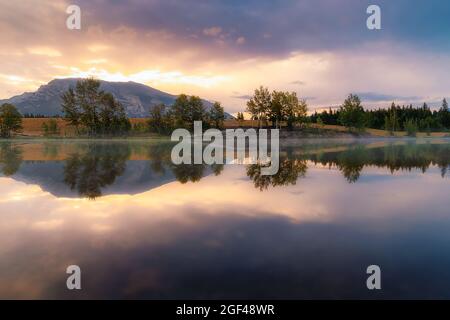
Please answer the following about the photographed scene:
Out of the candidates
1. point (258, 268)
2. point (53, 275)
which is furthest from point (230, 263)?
point (53, 275)

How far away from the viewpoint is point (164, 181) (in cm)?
2222

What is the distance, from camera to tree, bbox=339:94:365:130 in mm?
133125

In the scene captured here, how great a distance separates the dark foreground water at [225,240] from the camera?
7.38 m

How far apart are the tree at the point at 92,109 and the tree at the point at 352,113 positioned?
295 ft

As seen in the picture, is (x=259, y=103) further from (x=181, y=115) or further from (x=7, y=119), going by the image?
(x=7, y=119)

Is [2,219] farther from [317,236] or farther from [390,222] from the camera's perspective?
[390,222]

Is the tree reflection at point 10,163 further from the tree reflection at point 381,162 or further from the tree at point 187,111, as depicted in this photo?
the tree at point 187,111

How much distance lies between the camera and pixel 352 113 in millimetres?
132625

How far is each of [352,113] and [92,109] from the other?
333 feet

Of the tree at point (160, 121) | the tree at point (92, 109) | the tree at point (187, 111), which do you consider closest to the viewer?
the tree at point (92, 109)

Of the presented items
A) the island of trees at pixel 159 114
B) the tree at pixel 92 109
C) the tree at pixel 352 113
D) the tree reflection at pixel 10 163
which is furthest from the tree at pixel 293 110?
the tree reflection at pixel 10 163

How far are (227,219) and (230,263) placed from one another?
4306 millimetres

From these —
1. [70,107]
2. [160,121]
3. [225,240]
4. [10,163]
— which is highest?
[70,107]

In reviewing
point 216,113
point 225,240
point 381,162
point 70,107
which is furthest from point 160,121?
point 225,240
